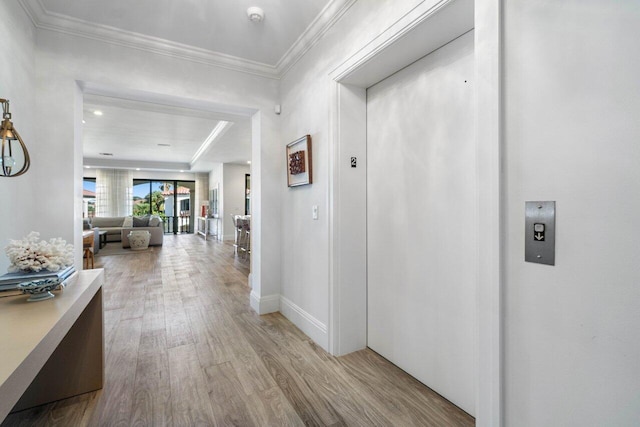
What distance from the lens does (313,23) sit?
89.4 inches

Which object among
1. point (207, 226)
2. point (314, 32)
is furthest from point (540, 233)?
point (207, 226)

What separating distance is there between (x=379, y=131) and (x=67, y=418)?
2.52 metres

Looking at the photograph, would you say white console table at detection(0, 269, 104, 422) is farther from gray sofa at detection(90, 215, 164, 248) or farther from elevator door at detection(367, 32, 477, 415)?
gray sofa at detection(90, 215, 164, 248)

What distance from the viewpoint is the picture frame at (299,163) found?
245 cm

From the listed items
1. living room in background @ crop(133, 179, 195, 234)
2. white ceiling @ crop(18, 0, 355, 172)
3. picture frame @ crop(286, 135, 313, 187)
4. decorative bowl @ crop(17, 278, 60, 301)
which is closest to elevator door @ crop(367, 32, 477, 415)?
picture frame @ crop(286, 135, 313, 187)

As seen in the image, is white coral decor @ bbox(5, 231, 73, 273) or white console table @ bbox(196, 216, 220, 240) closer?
white coral decor @ bbox(5, 231, 73, 273)

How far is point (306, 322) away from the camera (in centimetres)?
253

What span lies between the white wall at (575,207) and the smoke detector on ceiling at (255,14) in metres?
1.71

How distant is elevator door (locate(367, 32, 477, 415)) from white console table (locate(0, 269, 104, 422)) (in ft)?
5.73

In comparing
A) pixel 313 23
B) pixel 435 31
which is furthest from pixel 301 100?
pixel 435 31

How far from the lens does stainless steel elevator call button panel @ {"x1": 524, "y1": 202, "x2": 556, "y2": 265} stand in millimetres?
975

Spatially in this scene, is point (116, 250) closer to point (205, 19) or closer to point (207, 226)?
point (207, 226)

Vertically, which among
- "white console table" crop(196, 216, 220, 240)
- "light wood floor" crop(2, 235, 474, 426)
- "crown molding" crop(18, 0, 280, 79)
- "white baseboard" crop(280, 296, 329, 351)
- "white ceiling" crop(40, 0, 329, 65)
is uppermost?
"white ceiling" crop(40, 0, 329, 65)

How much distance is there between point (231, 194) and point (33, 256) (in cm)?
827
